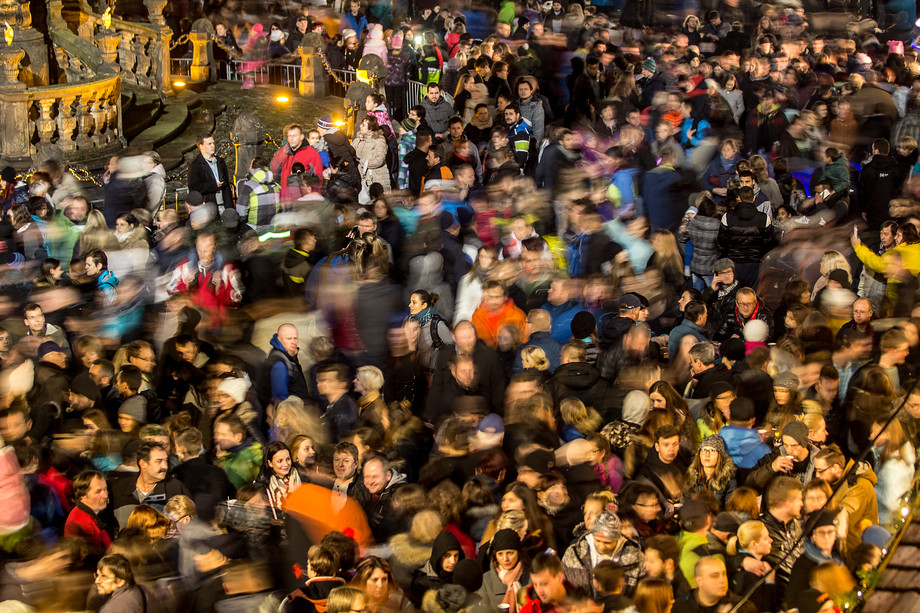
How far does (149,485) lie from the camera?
6.79 m

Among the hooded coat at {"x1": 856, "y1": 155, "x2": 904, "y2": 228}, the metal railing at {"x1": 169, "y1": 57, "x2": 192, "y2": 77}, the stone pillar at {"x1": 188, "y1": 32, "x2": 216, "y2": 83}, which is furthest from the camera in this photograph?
the metal railing at {"x1": 169, "y1": 57, "x2": 192, "y2": 77}

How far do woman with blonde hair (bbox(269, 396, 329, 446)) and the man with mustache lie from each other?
2.92 ft

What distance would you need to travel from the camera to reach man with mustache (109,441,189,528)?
675cm

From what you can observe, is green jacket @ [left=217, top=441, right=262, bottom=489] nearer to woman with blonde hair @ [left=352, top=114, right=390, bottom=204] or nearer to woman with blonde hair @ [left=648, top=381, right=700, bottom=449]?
woman with blonde hair @ [left=648, top=381, right=700, bottom=449]

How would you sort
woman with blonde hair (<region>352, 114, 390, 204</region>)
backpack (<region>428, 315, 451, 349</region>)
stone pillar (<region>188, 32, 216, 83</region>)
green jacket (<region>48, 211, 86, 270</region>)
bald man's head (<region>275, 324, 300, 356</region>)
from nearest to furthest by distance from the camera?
bald man's head (<region>275, 324, 300, 356</region>), backpack (<region>428, 315, 451, 349</region>), green jacket (<region>48, 211, 86, 270</region>), woman with blonde hair (<region>352, 114, 390, 204</region>), stone pillar (<region>188, 32, 216, 83</region>)

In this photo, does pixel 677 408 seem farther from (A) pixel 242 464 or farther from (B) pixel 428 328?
(A) pixel 242 464

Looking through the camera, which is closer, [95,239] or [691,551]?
[691,551]

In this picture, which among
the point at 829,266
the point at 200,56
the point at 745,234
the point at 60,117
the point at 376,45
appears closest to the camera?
the point at 829,266

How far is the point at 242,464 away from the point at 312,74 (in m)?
13.0

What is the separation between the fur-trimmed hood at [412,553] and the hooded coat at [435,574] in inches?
3.0

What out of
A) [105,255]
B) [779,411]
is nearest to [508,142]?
[105,255]

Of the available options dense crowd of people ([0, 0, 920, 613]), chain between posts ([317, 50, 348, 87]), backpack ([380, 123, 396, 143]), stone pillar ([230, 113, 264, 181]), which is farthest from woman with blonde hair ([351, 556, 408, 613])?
chain between posts ([317, 50, 348, 87])

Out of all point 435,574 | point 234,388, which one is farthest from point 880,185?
point 435,574

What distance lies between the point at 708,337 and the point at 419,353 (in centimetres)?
227
